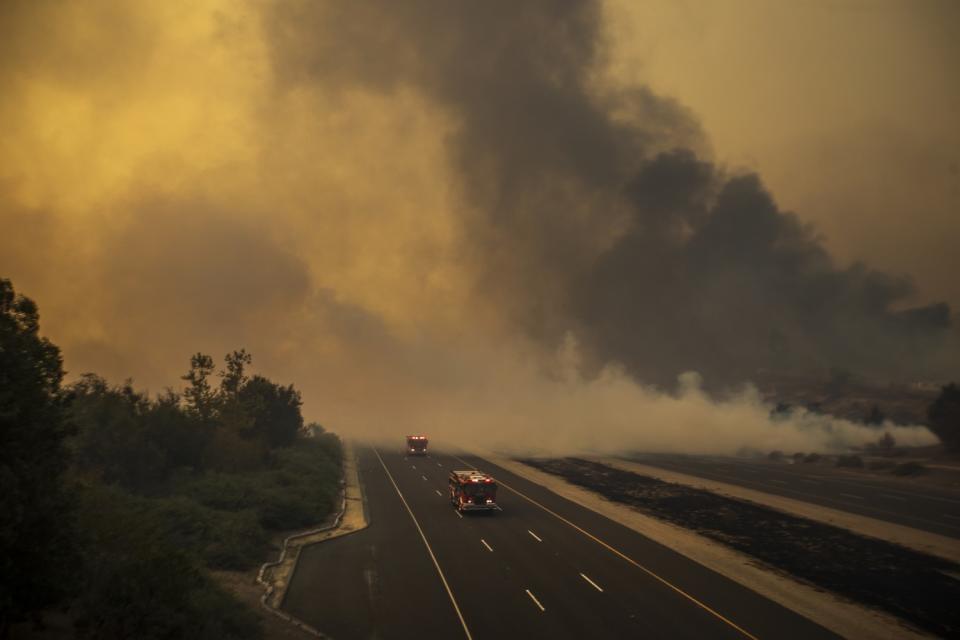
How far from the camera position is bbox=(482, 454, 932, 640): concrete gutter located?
2456cm

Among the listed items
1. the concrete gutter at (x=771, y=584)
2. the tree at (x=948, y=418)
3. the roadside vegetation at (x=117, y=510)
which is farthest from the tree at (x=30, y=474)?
the tree at (x=948, y=418)

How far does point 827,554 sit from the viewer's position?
37.0 meters

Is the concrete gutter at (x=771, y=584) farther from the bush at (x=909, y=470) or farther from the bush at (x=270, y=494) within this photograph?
the bush at (x=909, y=470)

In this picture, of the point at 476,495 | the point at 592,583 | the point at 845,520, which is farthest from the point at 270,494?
the point at 845,520

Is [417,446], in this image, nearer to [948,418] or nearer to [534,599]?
[534,599]

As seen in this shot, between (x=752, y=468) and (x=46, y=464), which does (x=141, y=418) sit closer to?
(x=46, y=464)

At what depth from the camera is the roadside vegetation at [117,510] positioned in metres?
15.9

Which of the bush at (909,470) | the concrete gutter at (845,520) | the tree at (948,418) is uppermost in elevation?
the tree at (948,418)

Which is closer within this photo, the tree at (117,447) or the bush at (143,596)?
the bush at (143,596)

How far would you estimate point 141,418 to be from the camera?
51188 millimetres

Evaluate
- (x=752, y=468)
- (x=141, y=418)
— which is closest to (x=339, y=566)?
→ (x=141, y=418)

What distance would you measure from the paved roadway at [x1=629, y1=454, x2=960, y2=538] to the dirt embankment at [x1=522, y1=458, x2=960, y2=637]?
27.1 feet

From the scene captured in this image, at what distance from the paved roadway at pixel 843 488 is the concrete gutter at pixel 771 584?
61.5 ft

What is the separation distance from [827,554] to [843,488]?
1389 inches
